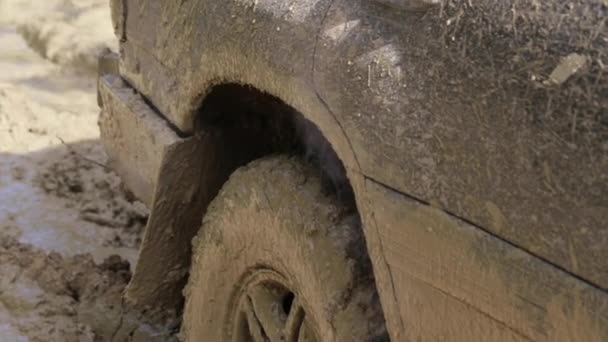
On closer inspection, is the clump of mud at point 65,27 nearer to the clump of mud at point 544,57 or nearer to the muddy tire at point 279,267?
the muddy tire at point 279,267

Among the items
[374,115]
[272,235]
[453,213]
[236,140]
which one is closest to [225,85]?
[236,140]

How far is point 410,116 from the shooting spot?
1611 mm

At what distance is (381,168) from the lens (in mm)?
1676

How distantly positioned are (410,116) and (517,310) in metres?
0.35

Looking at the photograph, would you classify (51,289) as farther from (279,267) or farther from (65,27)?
(65,27)

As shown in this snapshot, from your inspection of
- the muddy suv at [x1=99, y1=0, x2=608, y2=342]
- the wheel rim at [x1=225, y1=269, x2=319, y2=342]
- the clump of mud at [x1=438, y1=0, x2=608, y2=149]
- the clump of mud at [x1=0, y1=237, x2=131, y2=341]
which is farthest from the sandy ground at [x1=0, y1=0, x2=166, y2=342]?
the clump of mud at [x1=438, y1=0, x2=608, y2=149]

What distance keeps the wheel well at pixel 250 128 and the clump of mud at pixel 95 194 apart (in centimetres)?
96

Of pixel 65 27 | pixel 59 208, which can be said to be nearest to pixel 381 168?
pixel 59 208

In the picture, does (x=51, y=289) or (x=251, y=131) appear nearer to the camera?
(x=251, y=131)

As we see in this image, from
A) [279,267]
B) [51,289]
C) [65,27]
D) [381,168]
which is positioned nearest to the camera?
[381,168]

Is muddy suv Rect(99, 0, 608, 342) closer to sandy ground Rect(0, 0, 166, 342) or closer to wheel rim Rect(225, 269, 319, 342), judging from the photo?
wheel rim Rect(225, 269, 319, 342)

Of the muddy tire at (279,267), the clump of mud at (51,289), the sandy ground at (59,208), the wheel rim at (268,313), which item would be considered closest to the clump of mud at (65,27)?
the sandy ground at (59,208)

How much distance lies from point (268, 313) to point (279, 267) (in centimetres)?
14

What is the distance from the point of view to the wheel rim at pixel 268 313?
83.8 inches
